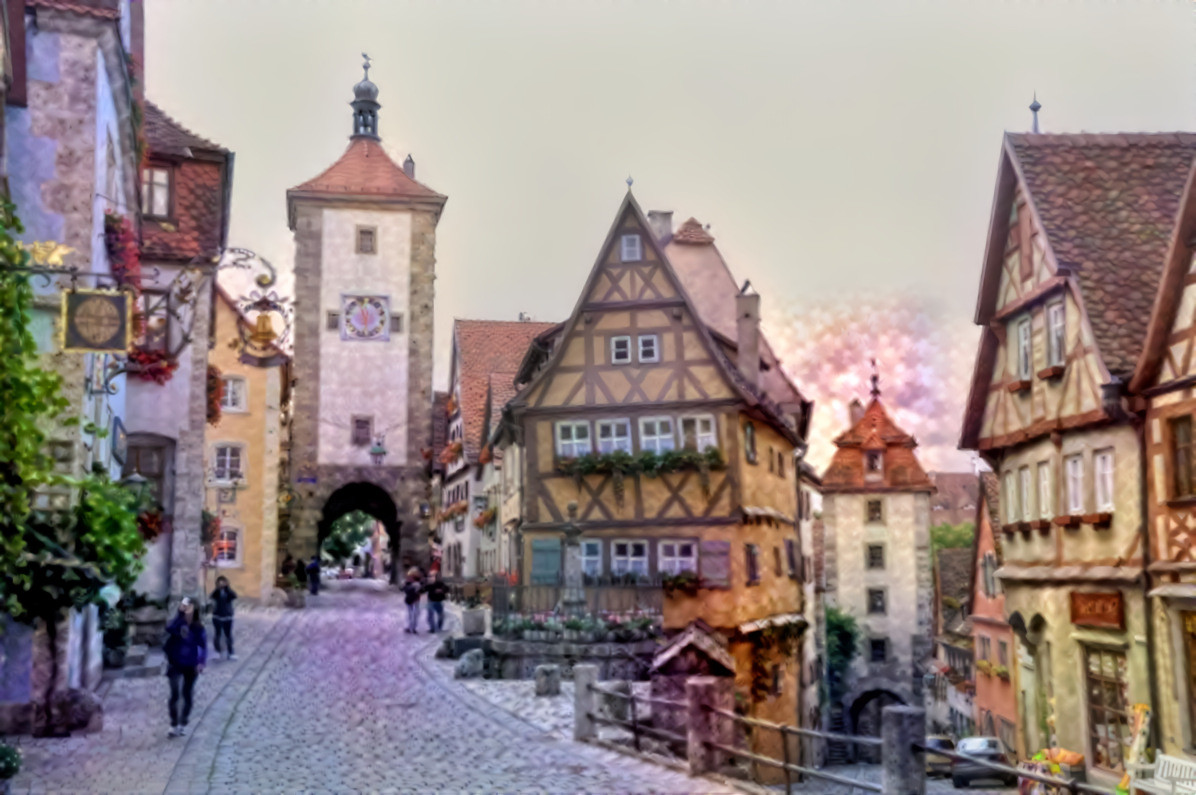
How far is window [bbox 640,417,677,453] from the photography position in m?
30.1

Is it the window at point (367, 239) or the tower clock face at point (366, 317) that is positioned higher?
the window at point (367, 239)

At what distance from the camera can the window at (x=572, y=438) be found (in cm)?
3055

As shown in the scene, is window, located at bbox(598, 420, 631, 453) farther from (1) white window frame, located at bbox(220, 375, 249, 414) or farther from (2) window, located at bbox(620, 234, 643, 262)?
(1) white window frame, located at bbox(220, 375, 249, 414)

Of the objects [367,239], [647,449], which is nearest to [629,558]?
[647,449]

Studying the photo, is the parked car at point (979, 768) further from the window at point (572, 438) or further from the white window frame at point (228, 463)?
the white window frame at point (228, 463)

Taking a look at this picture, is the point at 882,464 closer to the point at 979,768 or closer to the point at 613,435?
the point at 979,768

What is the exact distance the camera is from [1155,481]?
61.3ft

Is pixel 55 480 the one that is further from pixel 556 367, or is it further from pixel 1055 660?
pixel 556 367

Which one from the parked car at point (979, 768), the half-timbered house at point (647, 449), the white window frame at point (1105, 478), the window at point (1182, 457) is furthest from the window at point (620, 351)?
the window at point (1182, 457)

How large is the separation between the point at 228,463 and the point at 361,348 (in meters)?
11.3

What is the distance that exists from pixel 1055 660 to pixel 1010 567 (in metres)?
2.56

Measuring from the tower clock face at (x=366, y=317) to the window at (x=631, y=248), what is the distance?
23.0 meters

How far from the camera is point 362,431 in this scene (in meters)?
51.2

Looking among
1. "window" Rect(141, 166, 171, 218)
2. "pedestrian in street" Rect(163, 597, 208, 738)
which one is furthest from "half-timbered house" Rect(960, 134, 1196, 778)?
"window" Rect(141, 166, 171, 218)
